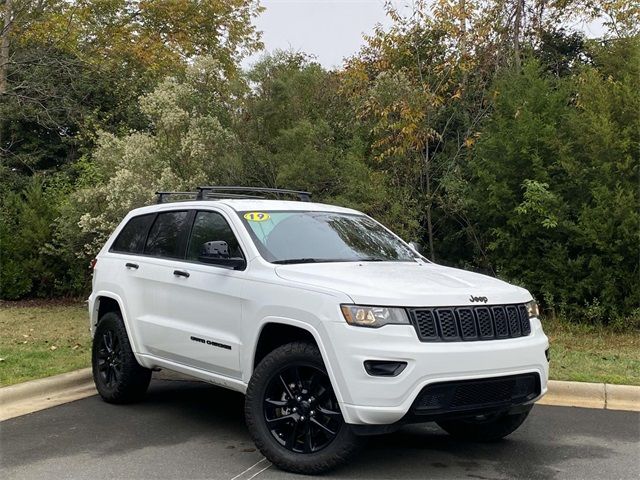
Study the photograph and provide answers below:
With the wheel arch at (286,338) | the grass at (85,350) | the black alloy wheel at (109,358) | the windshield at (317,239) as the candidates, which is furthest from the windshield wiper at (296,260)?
the grass at (85,350)

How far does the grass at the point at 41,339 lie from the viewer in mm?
7402

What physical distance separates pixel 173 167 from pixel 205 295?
7306mm

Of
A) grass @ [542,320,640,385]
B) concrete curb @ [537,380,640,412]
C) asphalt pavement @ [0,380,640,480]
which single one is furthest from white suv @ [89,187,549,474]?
grass @ [542,320,640,385]

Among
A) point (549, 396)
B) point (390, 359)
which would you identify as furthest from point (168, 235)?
point (549, 396)

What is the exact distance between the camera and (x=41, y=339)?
378 inches

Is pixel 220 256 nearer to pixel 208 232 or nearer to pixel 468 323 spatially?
pixel 208 232

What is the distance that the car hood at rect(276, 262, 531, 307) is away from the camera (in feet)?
13.9

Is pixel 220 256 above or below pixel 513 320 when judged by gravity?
above

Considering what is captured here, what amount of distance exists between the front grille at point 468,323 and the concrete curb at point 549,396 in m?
2.18

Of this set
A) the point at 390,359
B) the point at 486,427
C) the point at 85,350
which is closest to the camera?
the point at 390,359

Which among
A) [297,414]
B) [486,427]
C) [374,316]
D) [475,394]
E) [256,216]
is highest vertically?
[256,216]

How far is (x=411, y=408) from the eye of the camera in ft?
13.4

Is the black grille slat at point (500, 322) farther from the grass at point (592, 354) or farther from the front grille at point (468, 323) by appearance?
the grass at point (592, 354)

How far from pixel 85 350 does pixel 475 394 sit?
5.90m
